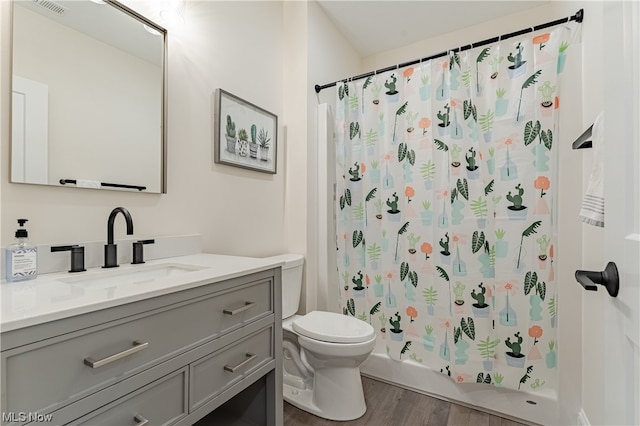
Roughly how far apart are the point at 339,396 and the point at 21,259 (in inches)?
58.9

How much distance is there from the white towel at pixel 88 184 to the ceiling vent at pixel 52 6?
0.59 m

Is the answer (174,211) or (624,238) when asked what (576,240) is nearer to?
(624,238)

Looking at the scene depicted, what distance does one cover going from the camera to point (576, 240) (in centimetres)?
147

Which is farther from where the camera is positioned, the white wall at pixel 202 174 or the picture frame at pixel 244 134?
the picture frame at pixel 244 134

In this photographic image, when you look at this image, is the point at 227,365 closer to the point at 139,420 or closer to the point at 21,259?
the point at 139,420

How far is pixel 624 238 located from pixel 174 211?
5.04ft

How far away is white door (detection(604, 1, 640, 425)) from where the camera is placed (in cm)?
53

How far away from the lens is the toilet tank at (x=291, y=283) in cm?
186

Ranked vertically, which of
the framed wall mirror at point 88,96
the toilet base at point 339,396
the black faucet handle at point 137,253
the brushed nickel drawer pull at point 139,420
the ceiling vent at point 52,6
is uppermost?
the ceiling vent at point 52,6

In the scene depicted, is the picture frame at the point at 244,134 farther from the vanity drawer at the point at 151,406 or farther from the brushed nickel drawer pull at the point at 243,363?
the vanity drawer at the point at 151,406

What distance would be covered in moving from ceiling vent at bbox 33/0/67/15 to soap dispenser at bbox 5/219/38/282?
0.74 m

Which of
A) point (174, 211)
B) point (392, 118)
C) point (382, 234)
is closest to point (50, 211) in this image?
point (174, 211)

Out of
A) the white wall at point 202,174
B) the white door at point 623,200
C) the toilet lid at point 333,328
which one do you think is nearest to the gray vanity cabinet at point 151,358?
the toilet lid at point 333,328

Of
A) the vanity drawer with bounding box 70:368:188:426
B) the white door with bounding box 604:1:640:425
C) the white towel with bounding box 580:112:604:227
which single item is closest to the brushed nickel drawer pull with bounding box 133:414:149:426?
the vanity drawer with bounding box 70:368:188:426
